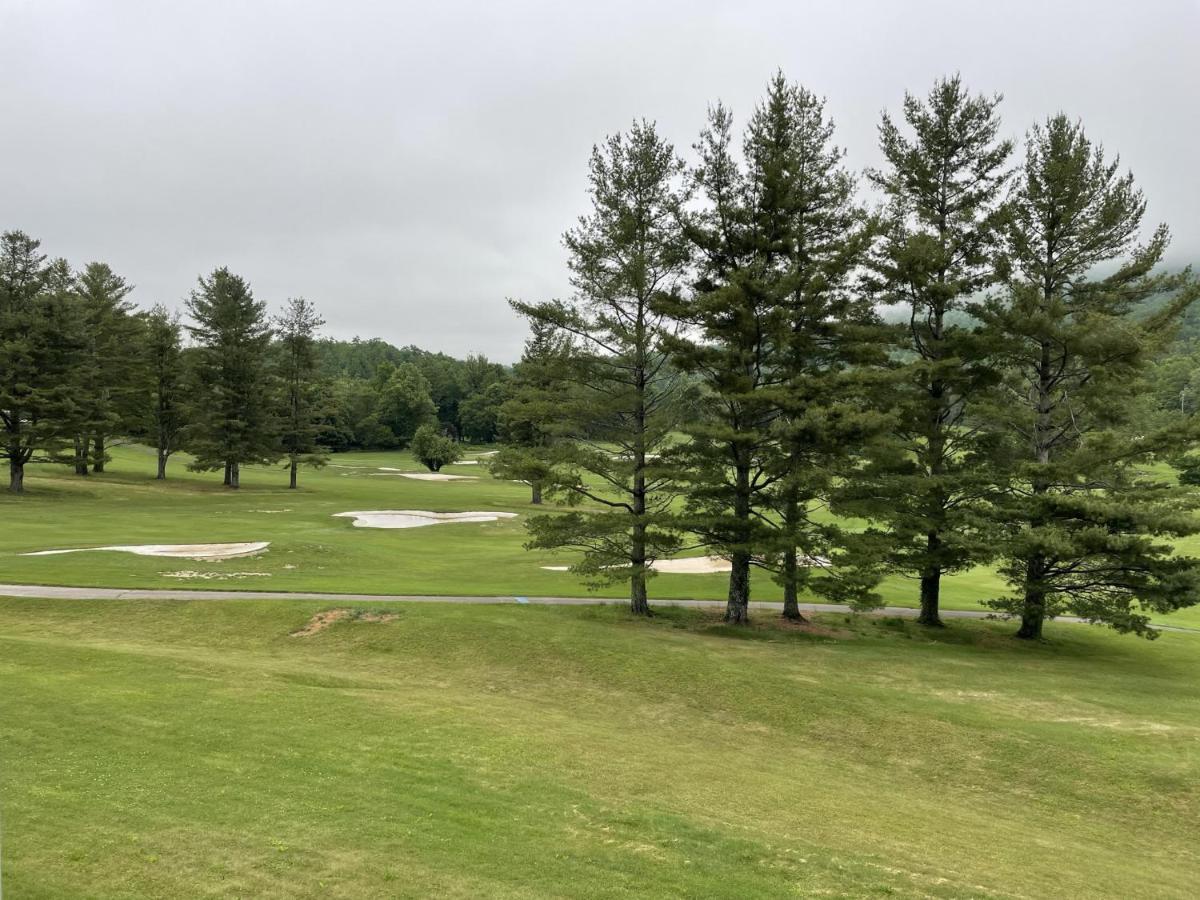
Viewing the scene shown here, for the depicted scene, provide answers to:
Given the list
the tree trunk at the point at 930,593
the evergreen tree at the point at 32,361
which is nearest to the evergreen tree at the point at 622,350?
the tree trunk at the point at 930,593

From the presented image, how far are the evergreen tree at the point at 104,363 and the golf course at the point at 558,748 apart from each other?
2733 cm

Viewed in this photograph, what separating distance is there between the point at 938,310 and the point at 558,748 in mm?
20043

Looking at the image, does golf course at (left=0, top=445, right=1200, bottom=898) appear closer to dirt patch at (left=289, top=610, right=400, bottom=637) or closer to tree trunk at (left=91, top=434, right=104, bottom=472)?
dirt patch at (left=289, top=610, right=400, bottom=637)

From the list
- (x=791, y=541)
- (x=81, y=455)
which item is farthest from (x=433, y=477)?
(x=791, y=541)

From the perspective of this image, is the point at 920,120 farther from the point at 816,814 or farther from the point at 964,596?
the point at 816,814

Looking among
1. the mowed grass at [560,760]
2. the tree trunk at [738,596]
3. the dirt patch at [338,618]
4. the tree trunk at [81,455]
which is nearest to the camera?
the mowed grass at [560,760]

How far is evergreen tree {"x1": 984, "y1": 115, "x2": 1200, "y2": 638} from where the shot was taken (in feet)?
70.3

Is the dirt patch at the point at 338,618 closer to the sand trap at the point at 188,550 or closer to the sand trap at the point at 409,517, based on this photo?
the sand trap at the point at 188,550

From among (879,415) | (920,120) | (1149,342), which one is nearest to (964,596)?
(1149,342)

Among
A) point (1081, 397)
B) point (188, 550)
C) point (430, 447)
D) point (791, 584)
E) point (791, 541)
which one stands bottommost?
point (188, 550)

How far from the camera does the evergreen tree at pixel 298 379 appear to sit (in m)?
63.5

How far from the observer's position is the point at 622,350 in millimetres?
23078

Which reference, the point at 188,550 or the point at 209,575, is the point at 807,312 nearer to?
the point at 209,575

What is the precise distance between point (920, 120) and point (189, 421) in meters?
59.5
